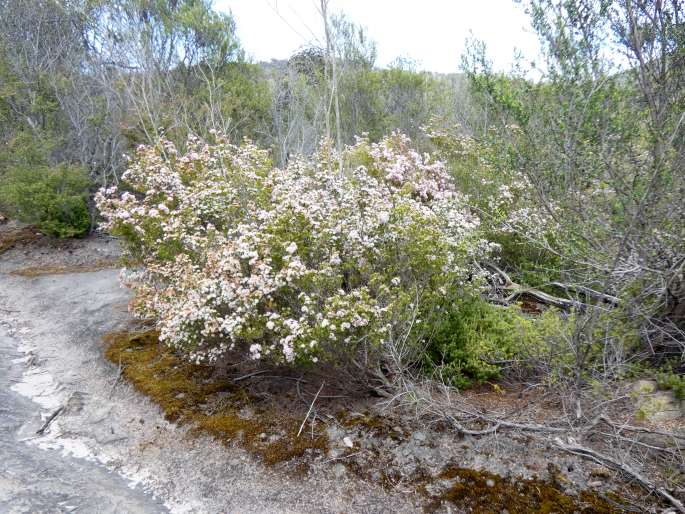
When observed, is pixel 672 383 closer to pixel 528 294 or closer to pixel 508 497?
pixel 508 497

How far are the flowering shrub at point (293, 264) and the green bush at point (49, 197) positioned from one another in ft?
16.7

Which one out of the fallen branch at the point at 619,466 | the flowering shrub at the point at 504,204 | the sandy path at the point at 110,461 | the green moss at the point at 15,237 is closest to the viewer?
the fallen branch at the point at 619,466

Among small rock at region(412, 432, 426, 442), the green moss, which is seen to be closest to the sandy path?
small rock at region(412, 432, 426, 442)

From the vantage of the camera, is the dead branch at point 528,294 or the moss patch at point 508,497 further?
the dead branch at point 528,294

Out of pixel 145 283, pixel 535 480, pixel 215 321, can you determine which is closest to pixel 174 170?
pixel 145 283

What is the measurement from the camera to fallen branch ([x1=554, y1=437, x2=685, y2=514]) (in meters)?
2.64

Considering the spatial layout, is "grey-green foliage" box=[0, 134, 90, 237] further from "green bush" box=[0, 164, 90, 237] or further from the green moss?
the green moss

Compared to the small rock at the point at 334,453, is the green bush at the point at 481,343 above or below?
above

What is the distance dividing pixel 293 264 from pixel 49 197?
8.29 meters

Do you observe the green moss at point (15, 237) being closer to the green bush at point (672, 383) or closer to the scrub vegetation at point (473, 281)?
the scrub vegetation at point (473, 281)

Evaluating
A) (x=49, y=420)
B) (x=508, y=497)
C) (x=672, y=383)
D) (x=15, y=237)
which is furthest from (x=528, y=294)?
(x=15, y=237)

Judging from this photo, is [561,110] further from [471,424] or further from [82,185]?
[82,185]

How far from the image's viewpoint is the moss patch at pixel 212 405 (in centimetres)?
361

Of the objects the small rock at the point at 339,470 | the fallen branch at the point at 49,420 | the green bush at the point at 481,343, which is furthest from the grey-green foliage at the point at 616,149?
the fallen branch at the point at 49,420
